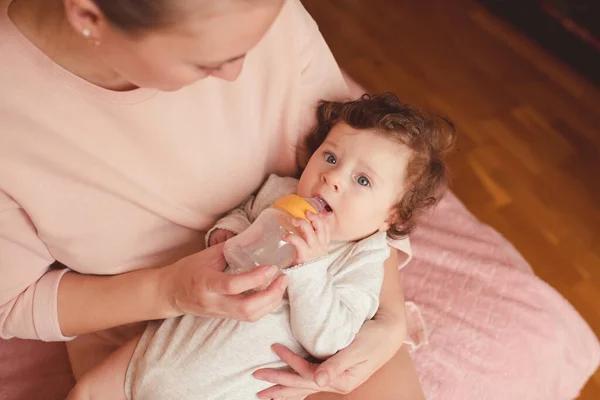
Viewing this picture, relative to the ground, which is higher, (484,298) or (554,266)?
(484,298)

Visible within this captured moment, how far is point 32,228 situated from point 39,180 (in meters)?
0.09

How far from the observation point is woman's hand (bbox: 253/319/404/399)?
0.92 metres

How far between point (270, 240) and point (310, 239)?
93mm

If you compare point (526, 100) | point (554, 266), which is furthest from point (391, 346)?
point (526, 100)

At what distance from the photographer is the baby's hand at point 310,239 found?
835 millimetres

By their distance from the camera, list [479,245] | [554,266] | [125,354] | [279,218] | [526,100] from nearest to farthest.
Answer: [279,218], [125,354], [479,245], [554,266], [526,100]

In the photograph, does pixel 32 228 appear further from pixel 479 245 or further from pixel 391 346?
pixel 479 245

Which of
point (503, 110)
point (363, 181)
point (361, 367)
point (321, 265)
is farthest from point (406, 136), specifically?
point (503, 110)

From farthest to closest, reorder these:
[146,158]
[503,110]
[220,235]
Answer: [503,110] → [220,235] → [146,158]

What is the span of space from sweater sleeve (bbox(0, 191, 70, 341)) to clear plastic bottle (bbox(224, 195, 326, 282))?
28cm

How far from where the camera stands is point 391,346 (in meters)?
1.01

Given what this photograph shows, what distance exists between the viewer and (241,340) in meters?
0.95

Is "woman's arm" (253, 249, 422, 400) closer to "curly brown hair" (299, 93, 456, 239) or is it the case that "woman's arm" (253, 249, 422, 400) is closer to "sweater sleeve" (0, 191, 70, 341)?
"curly brown hair" (299, 93, 456, 239)

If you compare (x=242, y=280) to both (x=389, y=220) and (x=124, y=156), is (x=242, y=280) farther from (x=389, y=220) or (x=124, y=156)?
(x=389, y=220)
